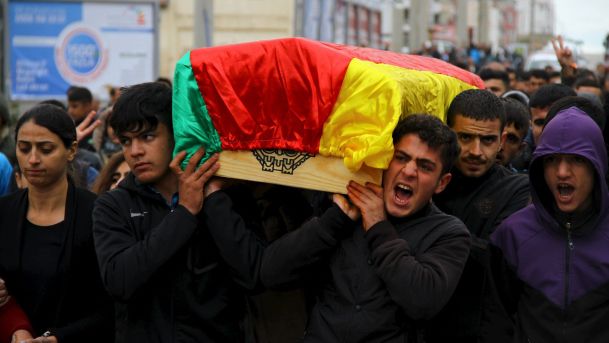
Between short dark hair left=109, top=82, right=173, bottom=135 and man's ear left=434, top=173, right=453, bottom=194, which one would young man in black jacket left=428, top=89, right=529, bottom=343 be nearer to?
man's ear left=434, top=173, right=453, bottom=194

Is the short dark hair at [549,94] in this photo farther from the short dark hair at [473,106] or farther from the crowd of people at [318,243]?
the short dark hair at [473,106]

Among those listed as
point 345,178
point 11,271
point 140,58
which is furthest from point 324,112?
point 140,58

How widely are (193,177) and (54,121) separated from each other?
0.88 metres

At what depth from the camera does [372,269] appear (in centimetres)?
393

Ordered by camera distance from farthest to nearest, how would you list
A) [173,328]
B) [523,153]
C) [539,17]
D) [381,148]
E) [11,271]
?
[539,17] → [523,153] → [11,271] → [173,328] → [381,148]

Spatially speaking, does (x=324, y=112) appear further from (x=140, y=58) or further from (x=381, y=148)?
(x=140, y=58)

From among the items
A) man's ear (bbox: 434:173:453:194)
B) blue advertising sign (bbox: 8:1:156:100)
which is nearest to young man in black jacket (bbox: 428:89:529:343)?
Result: man's ear (bbox: 434:173:453:194)

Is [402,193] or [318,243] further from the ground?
[402,193]

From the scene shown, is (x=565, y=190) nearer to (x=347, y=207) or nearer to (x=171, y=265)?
(x=347, y=207)

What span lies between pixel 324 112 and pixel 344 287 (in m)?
0.71

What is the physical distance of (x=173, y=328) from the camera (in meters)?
4.18

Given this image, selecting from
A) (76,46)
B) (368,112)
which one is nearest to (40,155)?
(368,112)

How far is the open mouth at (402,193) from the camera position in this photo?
3996 mm

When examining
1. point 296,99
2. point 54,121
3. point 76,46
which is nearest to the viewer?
point 296,99
